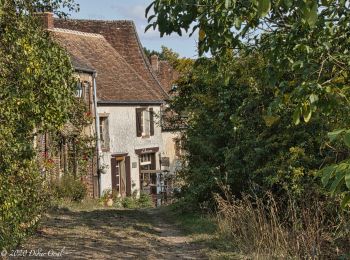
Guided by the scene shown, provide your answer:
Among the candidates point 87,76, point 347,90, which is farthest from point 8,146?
point 87,76

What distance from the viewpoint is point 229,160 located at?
45.2 ft

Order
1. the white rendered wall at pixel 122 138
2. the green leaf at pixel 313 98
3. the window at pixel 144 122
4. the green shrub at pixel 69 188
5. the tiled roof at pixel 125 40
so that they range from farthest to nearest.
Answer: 1. the tiled roof at pixel 125 40
2. the window at pixel 144 122
3. the white rendered wall at pixel 122 138
4. the green shrub at pixel 69 188
5. the green leaf at pixel 313 98

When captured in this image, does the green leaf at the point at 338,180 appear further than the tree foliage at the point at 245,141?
No

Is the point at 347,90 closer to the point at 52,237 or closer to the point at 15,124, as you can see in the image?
the point at 15,124

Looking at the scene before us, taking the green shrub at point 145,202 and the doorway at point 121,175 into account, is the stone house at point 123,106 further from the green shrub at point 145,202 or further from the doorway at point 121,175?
the green shrub at point 145,202

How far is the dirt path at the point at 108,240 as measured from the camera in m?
10.1

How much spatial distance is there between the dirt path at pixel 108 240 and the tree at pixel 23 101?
61.4 inches

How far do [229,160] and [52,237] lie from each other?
14.6ft

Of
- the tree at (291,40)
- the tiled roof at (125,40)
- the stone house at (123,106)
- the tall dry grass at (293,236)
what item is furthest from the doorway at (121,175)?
the tree at (291,40)

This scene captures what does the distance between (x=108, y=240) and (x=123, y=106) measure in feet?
68.0

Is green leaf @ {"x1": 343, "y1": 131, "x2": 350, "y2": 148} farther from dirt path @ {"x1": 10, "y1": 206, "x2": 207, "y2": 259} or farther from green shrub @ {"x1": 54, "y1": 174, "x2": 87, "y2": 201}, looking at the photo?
green shrub @ {"x1": 54, "y1": 174, "x2": 87, "y2": 201}

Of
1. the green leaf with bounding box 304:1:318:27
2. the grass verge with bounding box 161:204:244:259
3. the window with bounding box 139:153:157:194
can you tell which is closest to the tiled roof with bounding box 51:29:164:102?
the window with bounding box 139:153:157:194

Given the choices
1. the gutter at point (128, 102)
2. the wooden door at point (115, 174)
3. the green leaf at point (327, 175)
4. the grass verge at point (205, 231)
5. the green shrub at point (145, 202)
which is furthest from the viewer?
the wooden door at point (115, 174)

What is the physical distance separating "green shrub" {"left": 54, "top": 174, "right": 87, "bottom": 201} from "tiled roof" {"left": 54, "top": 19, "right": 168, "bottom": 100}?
14.7 meters
